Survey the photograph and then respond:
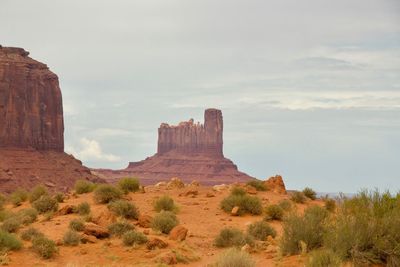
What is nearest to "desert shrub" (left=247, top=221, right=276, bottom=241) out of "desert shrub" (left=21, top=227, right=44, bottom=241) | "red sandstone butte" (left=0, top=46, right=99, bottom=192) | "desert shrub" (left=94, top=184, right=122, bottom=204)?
"desert shrub" (left=21, top=227, right=44, bottom=241)

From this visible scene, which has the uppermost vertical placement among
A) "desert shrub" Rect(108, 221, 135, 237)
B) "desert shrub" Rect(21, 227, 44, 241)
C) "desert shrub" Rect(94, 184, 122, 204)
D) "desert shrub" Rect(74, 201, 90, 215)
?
"desert shrub" Rect(94, 184, 122, 204)

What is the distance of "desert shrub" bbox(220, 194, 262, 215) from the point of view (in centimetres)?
3003

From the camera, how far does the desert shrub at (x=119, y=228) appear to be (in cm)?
2277

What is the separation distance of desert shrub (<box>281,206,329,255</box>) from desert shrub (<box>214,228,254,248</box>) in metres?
3.35

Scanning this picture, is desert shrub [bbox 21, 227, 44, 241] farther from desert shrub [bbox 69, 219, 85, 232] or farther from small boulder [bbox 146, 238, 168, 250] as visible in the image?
small boulder [bbox 146, 238, 168, 250]

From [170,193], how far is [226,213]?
26.2 feet

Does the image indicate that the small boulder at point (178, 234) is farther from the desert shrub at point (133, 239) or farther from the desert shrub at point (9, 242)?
the desert shrub at point (9, 242)

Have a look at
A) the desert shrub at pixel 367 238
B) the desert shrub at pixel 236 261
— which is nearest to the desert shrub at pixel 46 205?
the desert shrub at pixel 236 261

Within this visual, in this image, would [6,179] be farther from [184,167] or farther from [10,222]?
[184,167]

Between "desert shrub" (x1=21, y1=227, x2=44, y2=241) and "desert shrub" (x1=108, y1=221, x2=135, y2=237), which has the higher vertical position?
"desert shrub" (x1=108, y1=221, x2=135, y2=237)

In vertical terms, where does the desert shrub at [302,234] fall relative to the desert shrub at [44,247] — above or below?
above

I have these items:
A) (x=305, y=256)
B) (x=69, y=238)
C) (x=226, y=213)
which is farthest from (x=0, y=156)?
(x=305, y=256)

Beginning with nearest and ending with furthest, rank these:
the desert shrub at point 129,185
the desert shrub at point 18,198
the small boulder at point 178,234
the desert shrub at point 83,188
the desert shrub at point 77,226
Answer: the small boulder at point 178,234 → the desert shrub at point 77,226 → the desert shrub at point 129,185 → the desert shrub at point 18,198 → the desert shrub at point 83,188

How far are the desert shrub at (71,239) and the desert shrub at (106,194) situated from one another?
10.5m
